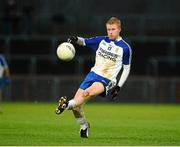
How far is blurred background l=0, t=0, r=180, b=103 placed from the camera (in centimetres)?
3180

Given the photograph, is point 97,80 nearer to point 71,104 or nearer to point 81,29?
point 71,104

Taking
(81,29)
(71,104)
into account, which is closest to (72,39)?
(71,104)

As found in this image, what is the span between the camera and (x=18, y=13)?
34000 millimetres

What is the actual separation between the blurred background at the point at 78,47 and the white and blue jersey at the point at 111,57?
17.4 metres

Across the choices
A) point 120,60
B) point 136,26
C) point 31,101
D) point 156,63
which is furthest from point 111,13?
point 120,60

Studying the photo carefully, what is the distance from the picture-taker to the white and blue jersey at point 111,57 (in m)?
14.0

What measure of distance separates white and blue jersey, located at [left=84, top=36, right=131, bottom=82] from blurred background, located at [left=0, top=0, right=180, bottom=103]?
17437 millimetres

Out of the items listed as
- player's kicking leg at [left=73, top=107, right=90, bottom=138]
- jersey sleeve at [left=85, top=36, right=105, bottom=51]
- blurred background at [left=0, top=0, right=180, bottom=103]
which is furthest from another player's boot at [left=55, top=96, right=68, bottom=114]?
blurred background at [left=0, top=0, right=180, bottom=103]

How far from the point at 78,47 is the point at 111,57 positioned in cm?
1995

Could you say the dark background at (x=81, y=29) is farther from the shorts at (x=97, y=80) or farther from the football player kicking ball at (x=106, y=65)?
the shorts at (x=97, y=80)

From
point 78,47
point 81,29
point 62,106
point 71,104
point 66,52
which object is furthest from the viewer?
point 81,29

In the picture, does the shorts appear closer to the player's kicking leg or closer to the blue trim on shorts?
the blue trim on shorts

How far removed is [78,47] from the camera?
1335 inches

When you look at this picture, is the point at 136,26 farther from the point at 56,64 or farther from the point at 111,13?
the point at 56,64
